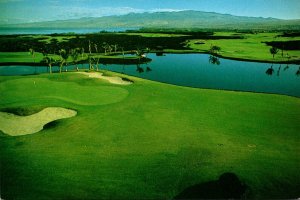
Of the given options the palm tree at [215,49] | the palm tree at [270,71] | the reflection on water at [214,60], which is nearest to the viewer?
the palm tree at [270,71]

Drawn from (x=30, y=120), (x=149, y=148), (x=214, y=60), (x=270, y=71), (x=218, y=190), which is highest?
(x=214, y=60)

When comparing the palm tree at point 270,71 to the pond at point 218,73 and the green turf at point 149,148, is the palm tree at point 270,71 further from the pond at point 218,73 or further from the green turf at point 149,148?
the green turf at point 149,148

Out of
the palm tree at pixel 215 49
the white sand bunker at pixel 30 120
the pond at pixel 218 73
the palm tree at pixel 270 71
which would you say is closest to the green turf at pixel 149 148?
the white sand bunker at pixel 30 120

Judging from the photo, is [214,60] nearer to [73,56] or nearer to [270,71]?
[270,71]

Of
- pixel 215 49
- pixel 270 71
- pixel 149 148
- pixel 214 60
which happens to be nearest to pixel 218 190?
pixel 149 148

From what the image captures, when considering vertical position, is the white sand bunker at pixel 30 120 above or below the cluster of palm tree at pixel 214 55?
below

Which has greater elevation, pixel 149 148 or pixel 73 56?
pixel 73 56
